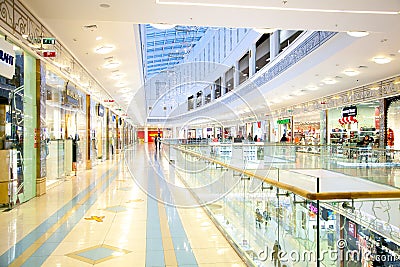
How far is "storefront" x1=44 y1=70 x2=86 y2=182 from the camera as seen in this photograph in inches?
318

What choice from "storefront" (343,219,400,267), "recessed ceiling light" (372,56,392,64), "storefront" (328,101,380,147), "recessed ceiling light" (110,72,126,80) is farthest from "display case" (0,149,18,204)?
"storefront" (328,101,380,147)

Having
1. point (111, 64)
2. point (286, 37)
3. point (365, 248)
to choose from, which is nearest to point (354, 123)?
point (286, 37)

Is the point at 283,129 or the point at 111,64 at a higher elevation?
the point at 111,64

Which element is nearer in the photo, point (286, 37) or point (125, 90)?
point (125, 90)

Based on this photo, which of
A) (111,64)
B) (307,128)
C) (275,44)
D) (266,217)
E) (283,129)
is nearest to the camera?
(266,217)

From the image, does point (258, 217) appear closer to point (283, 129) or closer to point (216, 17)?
point (216, 17)

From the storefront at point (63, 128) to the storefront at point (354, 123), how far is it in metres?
11.6

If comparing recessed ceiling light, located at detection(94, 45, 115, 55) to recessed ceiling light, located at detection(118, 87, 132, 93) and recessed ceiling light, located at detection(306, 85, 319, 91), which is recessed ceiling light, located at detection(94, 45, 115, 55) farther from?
recessed ceiling light, located at detection(306, 85, 319, 91)

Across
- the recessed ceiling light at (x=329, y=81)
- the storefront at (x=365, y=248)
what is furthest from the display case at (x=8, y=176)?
the recessed ceiling light at (x=329, y=81)

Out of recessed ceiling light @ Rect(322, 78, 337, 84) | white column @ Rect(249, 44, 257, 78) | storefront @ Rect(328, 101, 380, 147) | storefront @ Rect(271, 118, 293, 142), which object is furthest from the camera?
white column @ Rect(249, 44, 257, 78)

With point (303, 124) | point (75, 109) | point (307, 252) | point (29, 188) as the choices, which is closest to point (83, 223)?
point (29, 188)

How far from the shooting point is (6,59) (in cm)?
460

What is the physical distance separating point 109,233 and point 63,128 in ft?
20.8

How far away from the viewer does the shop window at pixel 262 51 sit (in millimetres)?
23487
